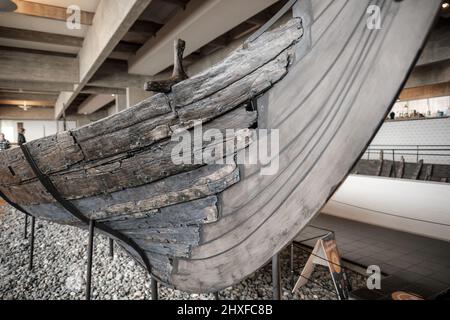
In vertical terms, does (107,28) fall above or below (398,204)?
above

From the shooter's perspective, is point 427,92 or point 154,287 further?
point 427,92

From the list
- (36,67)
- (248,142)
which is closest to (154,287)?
(248,142)

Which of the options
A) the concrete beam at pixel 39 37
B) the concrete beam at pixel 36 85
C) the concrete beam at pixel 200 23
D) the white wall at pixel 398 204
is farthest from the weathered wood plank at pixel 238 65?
the concrete beam at pixel 36 85

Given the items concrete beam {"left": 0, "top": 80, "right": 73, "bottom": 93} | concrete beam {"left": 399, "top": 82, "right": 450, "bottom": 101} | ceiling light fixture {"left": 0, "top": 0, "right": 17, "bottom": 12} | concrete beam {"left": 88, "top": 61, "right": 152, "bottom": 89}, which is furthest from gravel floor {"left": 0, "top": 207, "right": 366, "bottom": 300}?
concrete beam {"left": 399, "top": 82, "right": 450, "bottom": 101}

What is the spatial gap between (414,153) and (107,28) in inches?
312

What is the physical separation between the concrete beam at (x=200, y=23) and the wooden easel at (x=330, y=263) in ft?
10.1

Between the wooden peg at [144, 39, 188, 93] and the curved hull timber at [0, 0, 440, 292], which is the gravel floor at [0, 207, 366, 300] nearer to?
the curved hull timber at [0, 0, 440, 292]

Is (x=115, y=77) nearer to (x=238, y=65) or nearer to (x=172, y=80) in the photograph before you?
(x=172, y=80)

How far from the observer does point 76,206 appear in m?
1.95

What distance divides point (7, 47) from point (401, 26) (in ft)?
26.0

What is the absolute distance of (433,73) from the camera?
7164 mm
